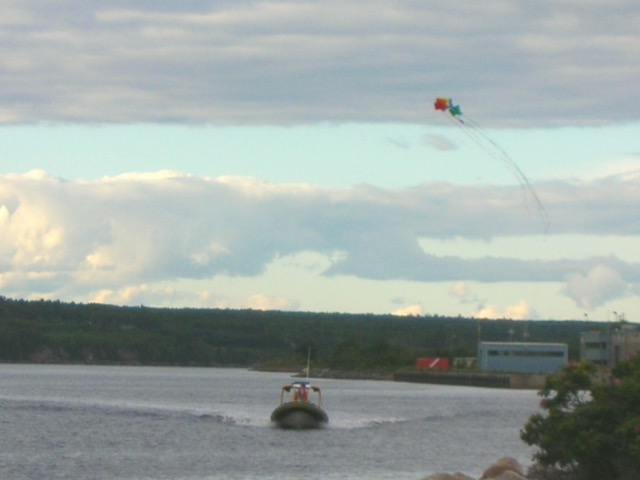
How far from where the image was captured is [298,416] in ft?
333

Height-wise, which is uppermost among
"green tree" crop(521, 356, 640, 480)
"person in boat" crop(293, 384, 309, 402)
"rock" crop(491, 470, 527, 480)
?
"person in boat" crop(293, 384, 309, 402)

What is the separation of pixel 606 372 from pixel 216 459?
915 inches

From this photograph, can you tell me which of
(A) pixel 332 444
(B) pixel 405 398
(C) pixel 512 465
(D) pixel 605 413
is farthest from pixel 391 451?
(B) pixel 405 398

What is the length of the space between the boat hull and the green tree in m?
44.9

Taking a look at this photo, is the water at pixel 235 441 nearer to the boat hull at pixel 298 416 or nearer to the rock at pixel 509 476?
the boat hull at pixel 298 416

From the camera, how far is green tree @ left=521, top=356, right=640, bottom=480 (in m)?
51.3

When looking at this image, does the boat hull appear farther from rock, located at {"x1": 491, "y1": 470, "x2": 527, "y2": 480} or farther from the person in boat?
rock, located at {"x1": 491, "y1": 470, "x2": 527, "y2": 480}

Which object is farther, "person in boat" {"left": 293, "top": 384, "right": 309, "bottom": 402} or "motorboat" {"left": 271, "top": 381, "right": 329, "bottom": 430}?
"person in boat" {"left": 293, "top": 384, "right": 309, "bottom": 402}

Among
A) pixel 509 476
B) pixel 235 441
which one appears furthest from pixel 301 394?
pixel 509 476

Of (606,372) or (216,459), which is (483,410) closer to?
(216,459)

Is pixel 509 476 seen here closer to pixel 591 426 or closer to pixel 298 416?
pixel 591 426

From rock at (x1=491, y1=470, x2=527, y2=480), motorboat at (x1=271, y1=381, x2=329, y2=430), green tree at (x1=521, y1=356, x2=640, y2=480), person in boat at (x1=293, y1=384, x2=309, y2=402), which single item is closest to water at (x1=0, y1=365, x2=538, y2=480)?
motorboat at (x1=271, y1=381, x2=329, y2=430)

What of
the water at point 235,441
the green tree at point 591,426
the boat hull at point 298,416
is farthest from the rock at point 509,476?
the boat hull at point 298,416

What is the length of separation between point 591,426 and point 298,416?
1978 inches
